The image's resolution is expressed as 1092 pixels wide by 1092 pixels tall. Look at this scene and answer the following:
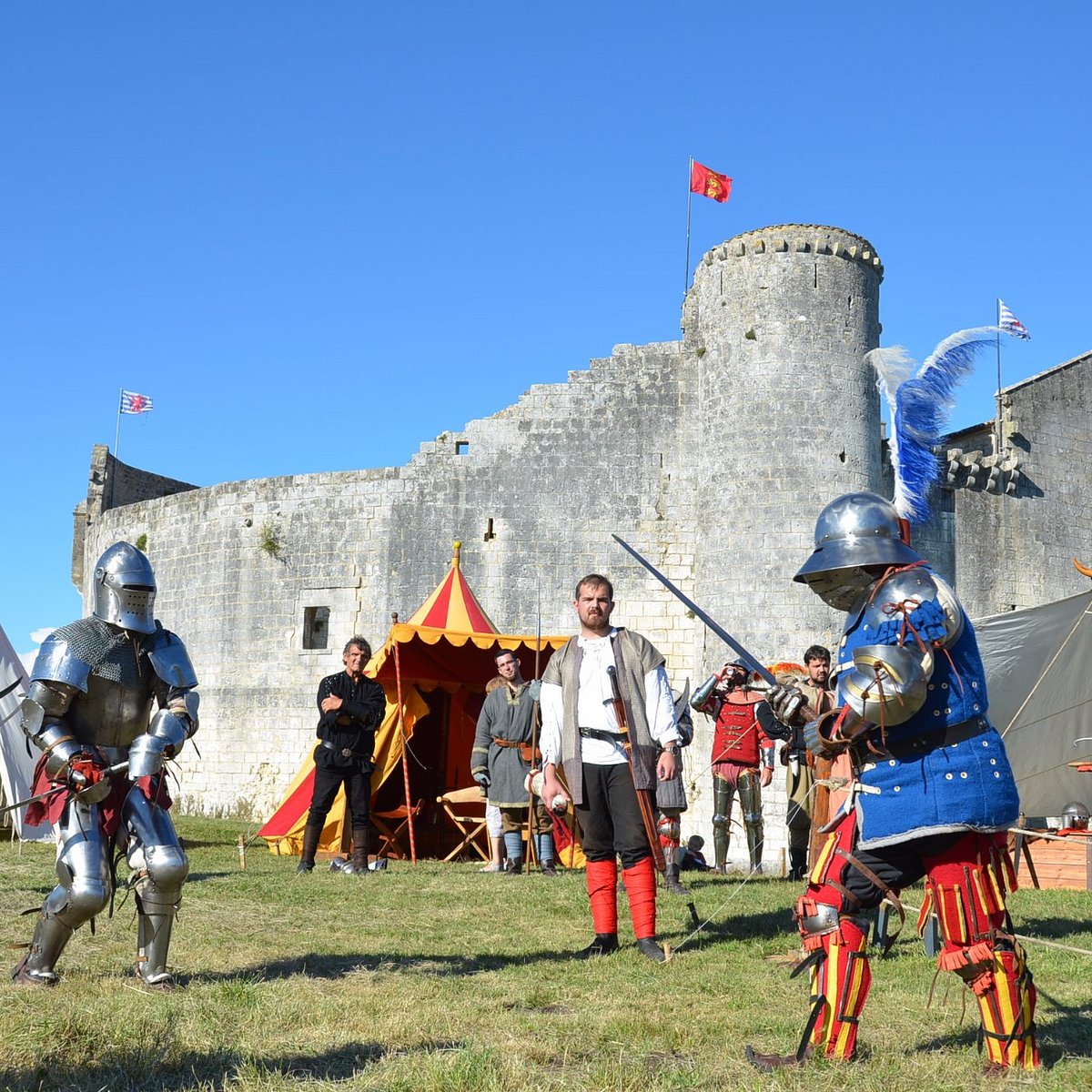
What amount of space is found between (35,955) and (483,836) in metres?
7.42

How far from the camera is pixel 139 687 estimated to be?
460cm

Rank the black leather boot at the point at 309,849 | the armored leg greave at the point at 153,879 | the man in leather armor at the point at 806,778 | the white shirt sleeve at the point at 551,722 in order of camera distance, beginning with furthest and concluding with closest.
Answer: the black leather boot at the point at 309,849 → the man in leather armor at the point at 806,778 → the white shirt sleeve at the point at 551,722 → the armored leg greave at the point at 153,879

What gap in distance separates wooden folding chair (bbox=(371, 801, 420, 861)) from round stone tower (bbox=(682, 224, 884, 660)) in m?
5.16

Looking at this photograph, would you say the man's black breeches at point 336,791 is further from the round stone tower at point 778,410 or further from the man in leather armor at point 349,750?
the round stone tower at point 778,410

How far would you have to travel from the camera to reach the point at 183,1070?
301cm

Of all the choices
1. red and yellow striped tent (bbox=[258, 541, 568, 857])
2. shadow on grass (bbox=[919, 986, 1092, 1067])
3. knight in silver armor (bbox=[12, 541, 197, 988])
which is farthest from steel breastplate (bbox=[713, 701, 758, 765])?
knight in silver armor (bbox=[12, 541, 197, 988])

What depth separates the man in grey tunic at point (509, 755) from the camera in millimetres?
9344

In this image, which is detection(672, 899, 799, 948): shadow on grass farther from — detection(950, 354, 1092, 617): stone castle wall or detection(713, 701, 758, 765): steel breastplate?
detection(950, 354, 1092, 617): stone castle wall

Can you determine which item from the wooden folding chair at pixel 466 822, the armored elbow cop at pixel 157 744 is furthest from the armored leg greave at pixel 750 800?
the armored elbow cop at pixel 157 744

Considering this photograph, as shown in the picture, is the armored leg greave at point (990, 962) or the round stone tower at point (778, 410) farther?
the round stone tower at point (778, 410)

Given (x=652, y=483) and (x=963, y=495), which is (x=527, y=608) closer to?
(x=652, y=483)

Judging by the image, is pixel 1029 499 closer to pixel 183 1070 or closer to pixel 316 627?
pixel 316 627

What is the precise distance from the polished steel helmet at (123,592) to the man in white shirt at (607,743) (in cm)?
178

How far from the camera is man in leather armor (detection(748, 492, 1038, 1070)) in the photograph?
10.3 feet
